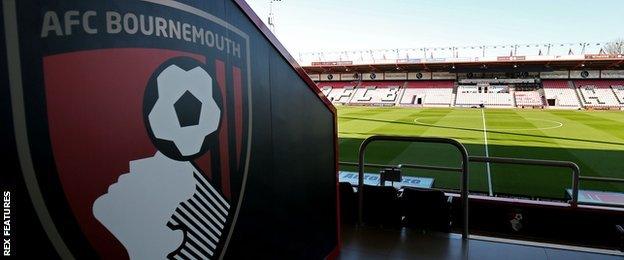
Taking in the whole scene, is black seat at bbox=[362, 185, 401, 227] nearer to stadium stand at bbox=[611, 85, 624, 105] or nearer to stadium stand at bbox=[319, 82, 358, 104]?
stadium stand at bbox=[319, 82, 358, 104]

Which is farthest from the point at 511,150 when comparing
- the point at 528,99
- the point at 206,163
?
the point at 528,99

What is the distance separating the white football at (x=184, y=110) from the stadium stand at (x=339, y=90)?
43.8m

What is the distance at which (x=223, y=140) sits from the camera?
7.29 ft

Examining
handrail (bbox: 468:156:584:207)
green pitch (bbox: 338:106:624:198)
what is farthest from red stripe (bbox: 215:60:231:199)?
green pitch (bbox: 338:106:624:198)

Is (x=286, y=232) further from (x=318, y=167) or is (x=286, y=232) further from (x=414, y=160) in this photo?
(x=414, y=160)

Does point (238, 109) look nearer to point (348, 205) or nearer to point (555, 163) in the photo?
point (348, 205)

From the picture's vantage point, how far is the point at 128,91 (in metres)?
1.57

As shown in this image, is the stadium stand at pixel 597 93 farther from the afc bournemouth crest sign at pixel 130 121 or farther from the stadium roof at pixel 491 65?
the afc bournemouth crest sign at pixel 130 121

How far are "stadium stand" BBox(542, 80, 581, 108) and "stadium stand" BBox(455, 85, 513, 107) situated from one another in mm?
3786

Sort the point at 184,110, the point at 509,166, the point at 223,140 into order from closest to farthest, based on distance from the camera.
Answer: the point at 184,110 → the point at 223,140 → the point at 509,166

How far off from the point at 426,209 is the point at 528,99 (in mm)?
42465

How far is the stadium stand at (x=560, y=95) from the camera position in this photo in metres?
39.7

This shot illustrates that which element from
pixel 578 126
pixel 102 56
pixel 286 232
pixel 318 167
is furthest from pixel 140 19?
pixel 578 126

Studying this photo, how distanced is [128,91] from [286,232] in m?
1.71
